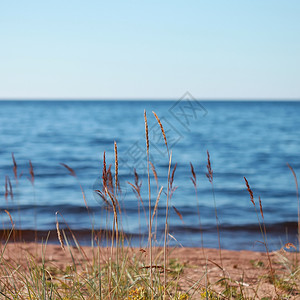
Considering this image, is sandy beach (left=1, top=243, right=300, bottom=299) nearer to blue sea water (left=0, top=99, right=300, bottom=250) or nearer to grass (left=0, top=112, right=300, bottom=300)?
grass (left=0, top=112, right=300, bottom=300)

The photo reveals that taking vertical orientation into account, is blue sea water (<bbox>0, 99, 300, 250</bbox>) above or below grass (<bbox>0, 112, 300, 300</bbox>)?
below

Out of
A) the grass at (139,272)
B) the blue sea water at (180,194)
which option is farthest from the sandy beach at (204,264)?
the blue sea water at (180,194)

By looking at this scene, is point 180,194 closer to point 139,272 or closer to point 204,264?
point 204,264

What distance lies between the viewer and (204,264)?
177 inches

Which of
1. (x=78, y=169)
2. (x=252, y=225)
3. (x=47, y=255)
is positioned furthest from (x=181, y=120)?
(x=47, y=255)

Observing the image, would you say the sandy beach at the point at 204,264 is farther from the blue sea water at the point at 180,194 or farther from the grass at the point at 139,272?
the blue sea water at the point at 180,194

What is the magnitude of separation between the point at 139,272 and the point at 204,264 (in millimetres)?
1605

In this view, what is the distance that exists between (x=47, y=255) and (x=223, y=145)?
18.2m

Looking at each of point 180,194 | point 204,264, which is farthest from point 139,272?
point 180,194

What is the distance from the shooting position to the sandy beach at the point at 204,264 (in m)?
3.11

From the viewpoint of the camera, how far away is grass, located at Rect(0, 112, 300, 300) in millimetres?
2166

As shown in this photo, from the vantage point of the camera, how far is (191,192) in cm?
988

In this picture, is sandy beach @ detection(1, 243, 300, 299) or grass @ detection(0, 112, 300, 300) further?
sandy beach @ detection(1, 243, 300, 299)

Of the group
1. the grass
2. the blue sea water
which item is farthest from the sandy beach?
the blue sea water
